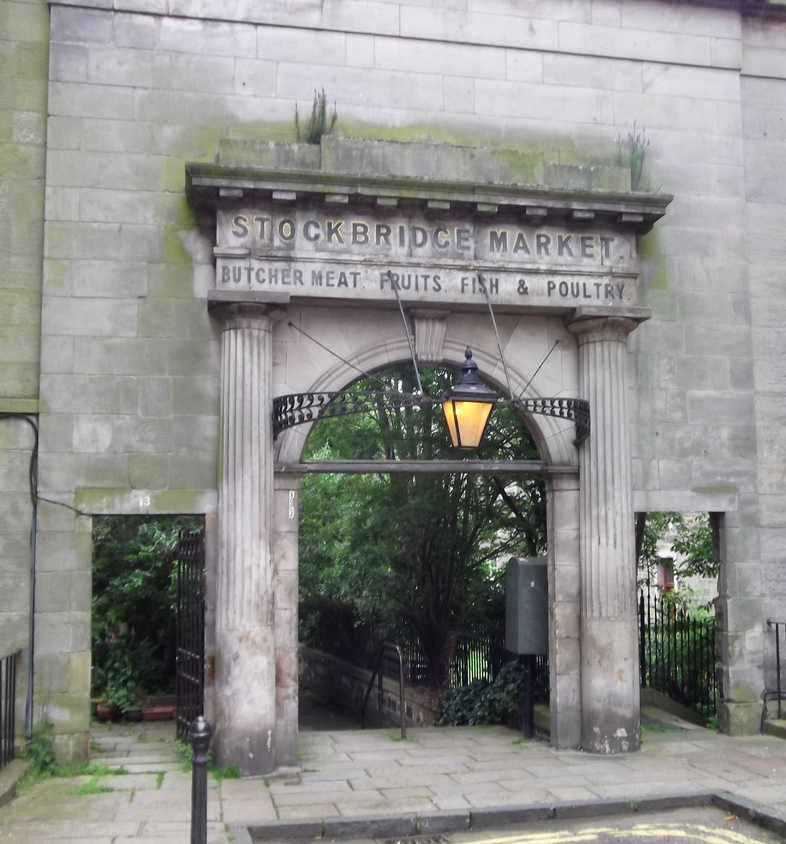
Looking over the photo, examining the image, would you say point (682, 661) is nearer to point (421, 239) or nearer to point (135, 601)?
point (421, 239)

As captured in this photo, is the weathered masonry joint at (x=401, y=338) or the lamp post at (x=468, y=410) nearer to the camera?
the lamp post at (x=468, y=410)

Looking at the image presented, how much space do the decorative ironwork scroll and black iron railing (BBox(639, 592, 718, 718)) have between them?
3240mm

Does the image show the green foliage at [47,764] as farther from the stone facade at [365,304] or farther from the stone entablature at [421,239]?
the stone entablature at [421,239]

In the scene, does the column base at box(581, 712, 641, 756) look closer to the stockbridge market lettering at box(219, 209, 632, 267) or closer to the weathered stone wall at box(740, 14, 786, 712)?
the weathered stone wall at box(740, 14, 786, 712)

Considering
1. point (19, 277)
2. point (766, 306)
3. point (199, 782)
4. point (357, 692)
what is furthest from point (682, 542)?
point (199, 782)

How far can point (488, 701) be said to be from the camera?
40.0ft

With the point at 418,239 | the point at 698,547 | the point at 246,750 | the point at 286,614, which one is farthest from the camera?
the point at 698,547

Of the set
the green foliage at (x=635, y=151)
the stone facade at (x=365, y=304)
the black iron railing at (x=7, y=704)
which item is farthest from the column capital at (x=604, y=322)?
the black iron railing at (x=7, y=704)

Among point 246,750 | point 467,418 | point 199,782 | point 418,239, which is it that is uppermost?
point 418,239

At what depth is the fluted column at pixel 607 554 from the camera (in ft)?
32.4

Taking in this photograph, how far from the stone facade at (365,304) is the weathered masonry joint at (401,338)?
59mm

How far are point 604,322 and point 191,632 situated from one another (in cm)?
508

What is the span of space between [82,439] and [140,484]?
671mm

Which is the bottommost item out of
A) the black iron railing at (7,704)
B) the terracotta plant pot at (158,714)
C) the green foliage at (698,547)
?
the terracotta plant pot at (158,714)
